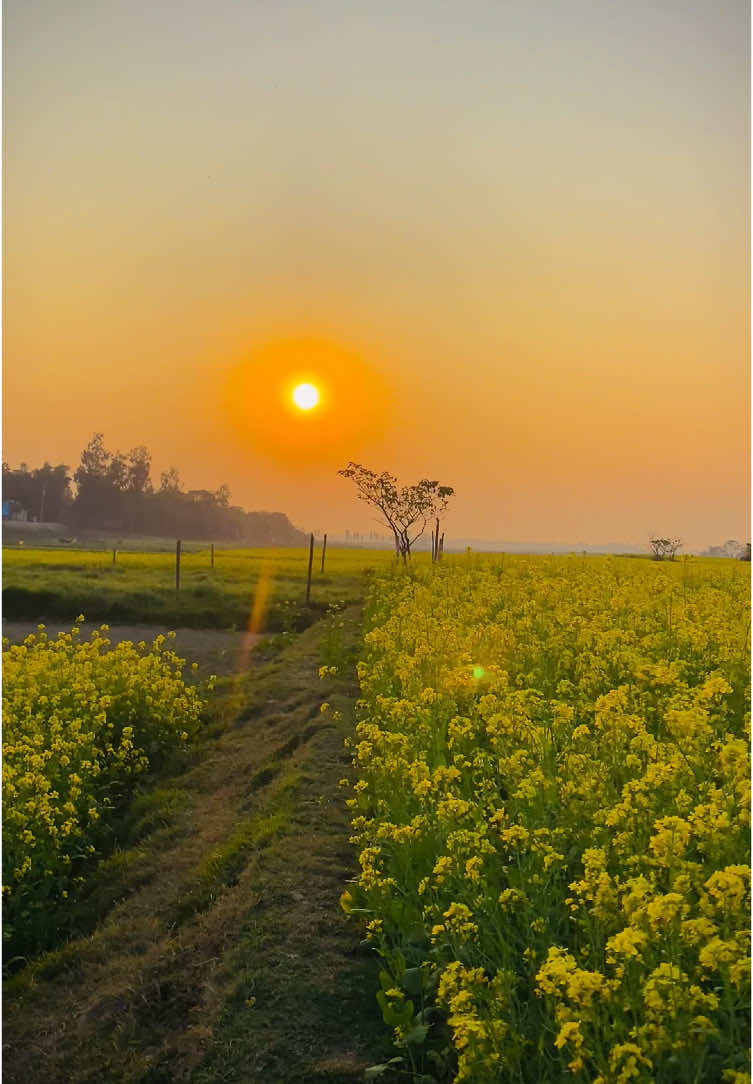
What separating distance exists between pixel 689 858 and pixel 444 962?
1.38m

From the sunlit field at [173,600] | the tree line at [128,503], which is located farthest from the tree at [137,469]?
the sunlit field at [173,600]

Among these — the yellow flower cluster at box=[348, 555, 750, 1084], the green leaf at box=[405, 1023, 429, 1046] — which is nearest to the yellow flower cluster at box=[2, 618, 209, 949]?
the yellow flower cluster at box=[348, 555, 750, 1084]

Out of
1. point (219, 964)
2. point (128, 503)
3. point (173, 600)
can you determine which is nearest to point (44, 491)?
point (128, 503)

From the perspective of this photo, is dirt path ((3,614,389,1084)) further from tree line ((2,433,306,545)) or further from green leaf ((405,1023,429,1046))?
tree line ((2,433,306,545))

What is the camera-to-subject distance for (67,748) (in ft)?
26.3

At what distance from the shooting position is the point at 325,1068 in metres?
4.01

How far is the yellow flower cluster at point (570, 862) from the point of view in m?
3.15

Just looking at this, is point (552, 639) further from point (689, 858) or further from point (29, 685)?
point (29, 685)

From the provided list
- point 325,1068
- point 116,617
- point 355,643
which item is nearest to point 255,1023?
point 325,1068

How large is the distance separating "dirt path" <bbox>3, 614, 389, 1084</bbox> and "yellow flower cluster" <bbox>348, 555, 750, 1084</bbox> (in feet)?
1.02

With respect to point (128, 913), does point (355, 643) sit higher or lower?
higher

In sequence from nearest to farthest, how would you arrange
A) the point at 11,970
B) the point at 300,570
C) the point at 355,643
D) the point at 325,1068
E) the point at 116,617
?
the point at 325,1068 → the point at 11,970 → the point at 355,643 → the point at 116,617 → the point at 300,570

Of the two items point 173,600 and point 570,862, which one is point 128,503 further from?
point 570,862

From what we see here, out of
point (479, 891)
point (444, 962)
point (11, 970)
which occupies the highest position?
point (479, 891)
